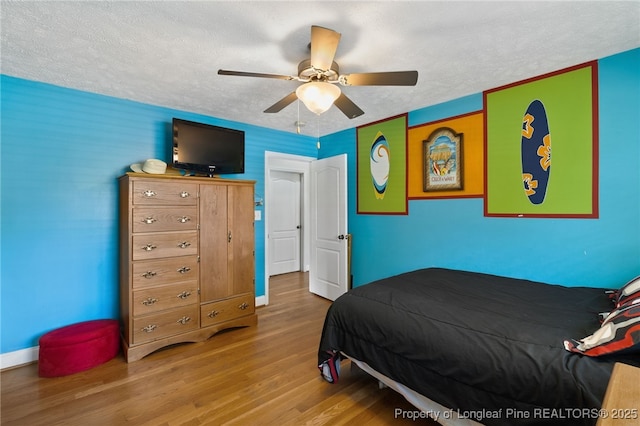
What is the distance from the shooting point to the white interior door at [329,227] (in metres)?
3.88

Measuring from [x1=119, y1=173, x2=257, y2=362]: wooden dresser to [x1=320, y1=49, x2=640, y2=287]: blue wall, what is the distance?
1.85 metres

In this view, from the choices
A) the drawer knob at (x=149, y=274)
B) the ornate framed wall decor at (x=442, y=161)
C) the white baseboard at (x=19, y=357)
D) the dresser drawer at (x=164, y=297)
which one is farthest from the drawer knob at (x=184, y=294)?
the ornate framed wall decor at (x=442, y=161)

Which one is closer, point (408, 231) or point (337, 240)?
point (408, 231)

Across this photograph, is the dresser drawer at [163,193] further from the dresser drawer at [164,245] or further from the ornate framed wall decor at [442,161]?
the ornate framed wall decor at [442,161]

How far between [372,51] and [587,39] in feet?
4.74

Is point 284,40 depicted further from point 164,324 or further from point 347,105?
point 164,324

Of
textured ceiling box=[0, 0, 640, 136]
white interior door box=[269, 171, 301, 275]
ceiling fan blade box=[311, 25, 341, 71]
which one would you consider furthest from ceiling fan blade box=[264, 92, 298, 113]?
white interior door box=[269, 171, 301, 275]

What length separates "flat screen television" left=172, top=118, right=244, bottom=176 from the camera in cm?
304

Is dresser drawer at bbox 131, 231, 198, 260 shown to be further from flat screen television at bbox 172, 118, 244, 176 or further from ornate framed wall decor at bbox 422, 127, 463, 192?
ornate framed wall decor at bbox 422, 127, 463, 192

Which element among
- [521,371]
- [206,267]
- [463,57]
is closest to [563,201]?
[463,57]

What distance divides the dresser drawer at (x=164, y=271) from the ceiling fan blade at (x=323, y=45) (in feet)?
7.35

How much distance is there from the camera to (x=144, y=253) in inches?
103

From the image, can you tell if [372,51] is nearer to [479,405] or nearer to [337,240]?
[479,405]

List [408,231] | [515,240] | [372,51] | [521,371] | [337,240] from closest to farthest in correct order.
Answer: [521,371]
[372,51]
[515,240]
[408,231]
[337,240]
